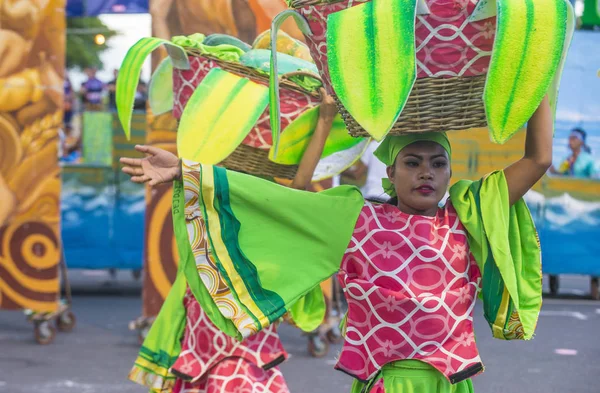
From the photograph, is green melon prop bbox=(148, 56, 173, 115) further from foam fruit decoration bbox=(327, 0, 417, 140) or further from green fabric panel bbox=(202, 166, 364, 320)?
foam fruit decoration bbox=(327, 0, 417, 140)

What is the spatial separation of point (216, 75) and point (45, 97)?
11.0 ft

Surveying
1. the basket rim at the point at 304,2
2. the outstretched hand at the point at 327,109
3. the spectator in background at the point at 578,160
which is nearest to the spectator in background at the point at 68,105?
the spectator in background at the point at 578,160

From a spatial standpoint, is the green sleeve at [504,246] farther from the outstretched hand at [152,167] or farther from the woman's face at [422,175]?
the outstretched hand at [152,167]

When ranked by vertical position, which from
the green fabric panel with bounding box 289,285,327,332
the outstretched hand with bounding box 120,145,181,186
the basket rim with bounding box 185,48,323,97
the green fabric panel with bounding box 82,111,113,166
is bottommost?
the green fabric panel with bounding box 82,111,113,166

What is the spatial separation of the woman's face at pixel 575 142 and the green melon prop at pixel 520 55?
258 inches

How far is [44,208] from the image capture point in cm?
703

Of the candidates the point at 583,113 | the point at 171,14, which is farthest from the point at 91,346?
the point at 583,113

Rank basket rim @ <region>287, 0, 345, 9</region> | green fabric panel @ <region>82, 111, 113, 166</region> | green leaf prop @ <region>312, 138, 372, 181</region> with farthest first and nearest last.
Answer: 1. green fabric panel @ <region>82, 111, 113, 166</region>
2. green leaf prop @ <region>312, 138, 372, 181</region>
3. basket rim @ <region>287, 0, 345, 9</region>

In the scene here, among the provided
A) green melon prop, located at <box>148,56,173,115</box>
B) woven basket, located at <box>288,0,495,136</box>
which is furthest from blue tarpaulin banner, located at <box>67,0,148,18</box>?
woven basket, located at <box>288,0,495,136</box>

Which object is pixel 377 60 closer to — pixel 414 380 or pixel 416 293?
pixel 416 293

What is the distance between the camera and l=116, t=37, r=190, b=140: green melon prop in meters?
3.95

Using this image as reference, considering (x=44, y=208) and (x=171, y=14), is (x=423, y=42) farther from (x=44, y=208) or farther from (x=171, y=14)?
(x=44, y=208)

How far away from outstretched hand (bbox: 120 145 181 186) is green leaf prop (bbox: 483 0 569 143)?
985mm

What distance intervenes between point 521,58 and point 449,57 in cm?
20
